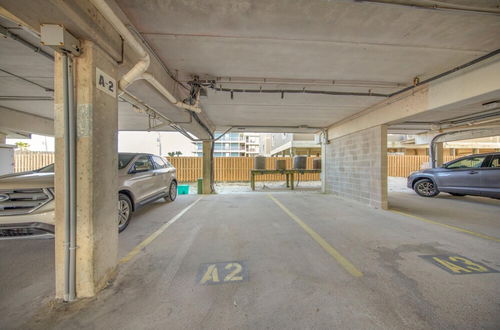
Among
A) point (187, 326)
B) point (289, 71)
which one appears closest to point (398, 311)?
point (187, 326)

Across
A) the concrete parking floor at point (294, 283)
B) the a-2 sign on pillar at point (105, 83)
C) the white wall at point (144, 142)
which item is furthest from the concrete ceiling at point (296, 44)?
the white wall at point (144, 142)

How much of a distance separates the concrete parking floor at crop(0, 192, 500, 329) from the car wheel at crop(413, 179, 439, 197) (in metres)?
3.85

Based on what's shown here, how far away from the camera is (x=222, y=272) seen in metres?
2.21

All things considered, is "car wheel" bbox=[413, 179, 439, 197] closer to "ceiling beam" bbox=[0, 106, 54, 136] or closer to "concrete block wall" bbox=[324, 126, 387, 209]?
"concrete block wall" bbox=[324, 126, 387, 209]

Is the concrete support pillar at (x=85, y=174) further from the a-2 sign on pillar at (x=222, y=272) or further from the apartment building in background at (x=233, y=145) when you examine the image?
the apartment building in background at (x=233, y=145)

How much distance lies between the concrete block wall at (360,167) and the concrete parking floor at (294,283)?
191cm

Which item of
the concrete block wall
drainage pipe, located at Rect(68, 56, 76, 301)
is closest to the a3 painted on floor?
the concrete block wall

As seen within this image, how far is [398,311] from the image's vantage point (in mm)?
1610

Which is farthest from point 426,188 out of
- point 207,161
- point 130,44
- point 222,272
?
point 130,44

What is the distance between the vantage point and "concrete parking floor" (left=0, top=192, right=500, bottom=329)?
154 cm

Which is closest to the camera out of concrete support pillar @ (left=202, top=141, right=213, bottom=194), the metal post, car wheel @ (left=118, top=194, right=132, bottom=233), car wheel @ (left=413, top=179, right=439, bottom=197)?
the metal post

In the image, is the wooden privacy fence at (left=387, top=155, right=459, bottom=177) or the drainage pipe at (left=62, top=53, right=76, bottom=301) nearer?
the drainage pipe at (left=62, top=53, right=76, bottom=301)

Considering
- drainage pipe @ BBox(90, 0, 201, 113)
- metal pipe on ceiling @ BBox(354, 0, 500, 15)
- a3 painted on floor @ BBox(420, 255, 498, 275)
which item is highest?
metal pipe on ceiling @ BBox(354, 0, 500, 15)

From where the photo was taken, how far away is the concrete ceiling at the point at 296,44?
6.87 ft
